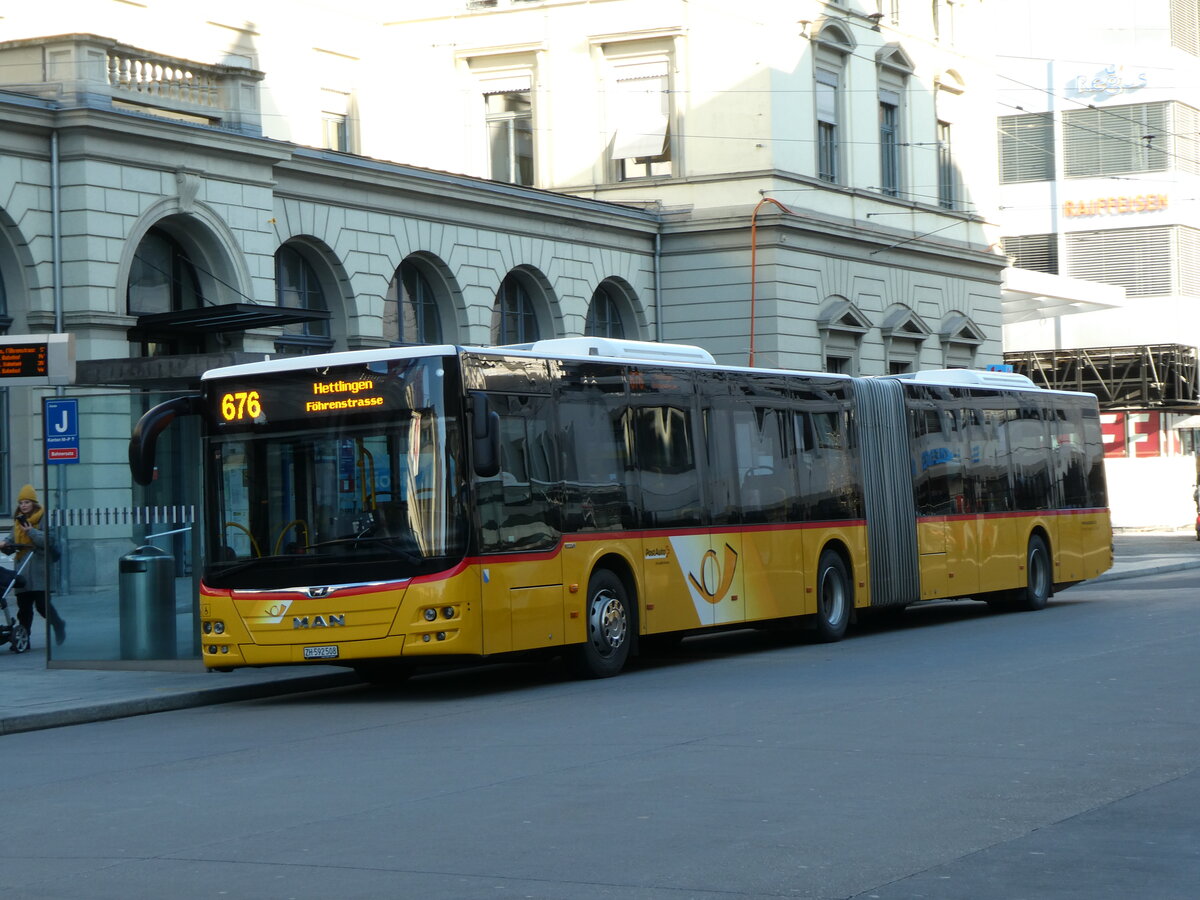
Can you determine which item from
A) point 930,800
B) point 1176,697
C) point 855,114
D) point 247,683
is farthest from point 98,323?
point 855,114

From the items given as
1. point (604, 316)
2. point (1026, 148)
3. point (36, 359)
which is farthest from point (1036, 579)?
point (1026, 148)

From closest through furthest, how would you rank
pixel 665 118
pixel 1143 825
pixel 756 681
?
pixel 1143 825 → pixel 756 681 → pixel 665 118

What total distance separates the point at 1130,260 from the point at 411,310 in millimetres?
34793

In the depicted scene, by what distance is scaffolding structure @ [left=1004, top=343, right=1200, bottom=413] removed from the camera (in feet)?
188

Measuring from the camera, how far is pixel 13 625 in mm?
19594

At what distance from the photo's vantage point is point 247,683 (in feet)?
54.3

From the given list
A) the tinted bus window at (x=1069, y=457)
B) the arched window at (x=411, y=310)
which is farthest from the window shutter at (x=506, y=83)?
the tinted bus window at (x=1069, y=457)

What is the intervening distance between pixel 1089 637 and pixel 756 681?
505 cm

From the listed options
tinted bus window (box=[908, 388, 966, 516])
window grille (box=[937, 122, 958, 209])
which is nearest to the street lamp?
window grille (box=[937, 122, 958, 209])

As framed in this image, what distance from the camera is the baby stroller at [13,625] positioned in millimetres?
19062

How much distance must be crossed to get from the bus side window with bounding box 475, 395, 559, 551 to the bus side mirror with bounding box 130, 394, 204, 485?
263cm

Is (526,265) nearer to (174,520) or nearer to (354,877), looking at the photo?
(174,520)

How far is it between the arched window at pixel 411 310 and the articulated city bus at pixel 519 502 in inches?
521

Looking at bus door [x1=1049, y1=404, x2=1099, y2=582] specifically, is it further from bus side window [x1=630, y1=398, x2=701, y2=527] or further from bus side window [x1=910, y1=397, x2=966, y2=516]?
bus side window [x1=630, y1=398, x2=701, y2=527]
